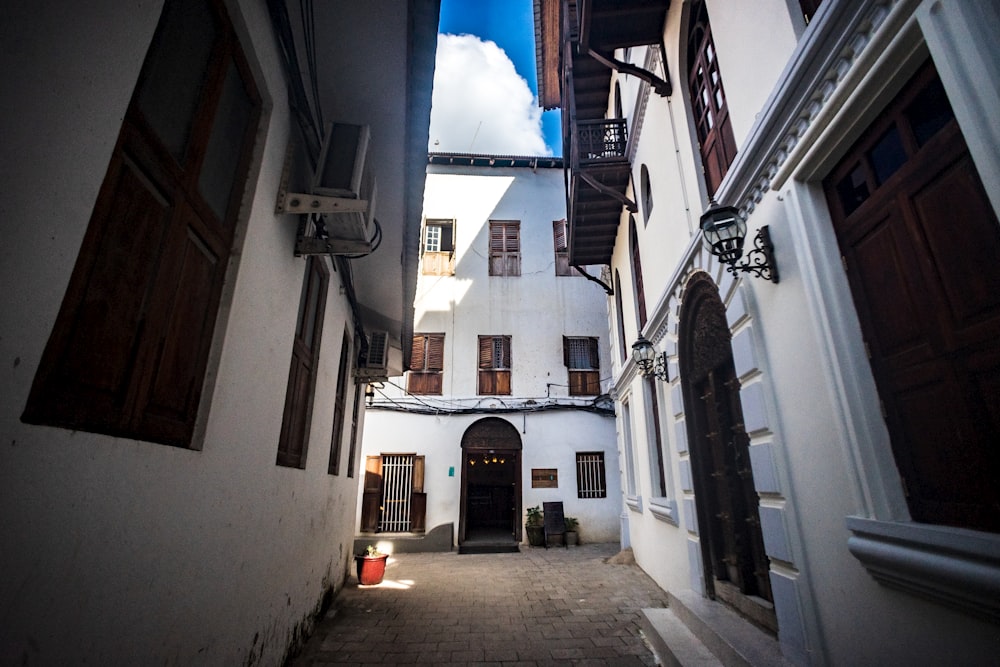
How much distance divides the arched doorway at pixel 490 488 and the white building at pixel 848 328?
8447 mm

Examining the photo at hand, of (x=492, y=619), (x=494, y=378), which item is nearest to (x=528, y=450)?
(x=494, y=378)

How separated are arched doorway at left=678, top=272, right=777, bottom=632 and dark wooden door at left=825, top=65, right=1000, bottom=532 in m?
1.90

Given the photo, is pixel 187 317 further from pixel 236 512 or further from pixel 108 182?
pixel 236 512

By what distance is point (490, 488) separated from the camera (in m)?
17.1

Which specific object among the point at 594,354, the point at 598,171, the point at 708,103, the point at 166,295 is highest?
the point at 598,171

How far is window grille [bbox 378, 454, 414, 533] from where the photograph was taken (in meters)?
12.7

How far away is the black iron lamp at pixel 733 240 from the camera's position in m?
3.36

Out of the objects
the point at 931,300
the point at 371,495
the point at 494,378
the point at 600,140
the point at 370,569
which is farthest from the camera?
the point at 494,378

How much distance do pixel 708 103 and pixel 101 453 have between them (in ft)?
18.1

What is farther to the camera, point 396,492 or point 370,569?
point 396,492

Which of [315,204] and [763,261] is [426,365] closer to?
[315,204]

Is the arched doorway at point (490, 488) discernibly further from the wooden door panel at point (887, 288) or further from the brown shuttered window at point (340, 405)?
the wooden door panel at point (887, 288)

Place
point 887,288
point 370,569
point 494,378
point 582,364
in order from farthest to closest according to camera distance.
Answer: point 582,364
point 494,378
point 370,569
point 887,288

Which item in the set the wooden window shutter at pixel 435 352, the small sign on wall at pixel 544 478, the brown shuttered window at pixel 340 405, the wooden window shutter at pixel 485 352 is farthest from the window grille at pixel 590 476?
the brown shuttered window at pixel 340 405
